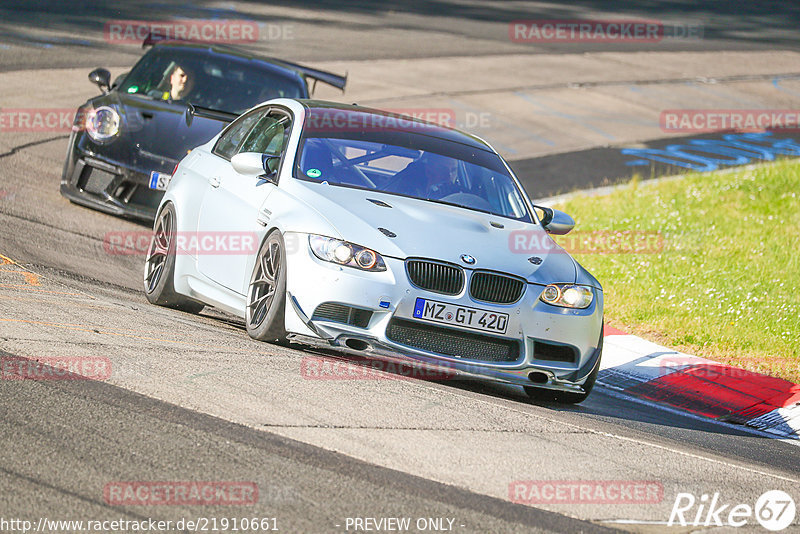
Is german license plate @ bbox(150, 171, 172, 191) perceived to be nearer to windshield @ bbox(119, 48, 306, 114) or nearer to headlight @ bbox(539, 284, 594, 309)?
windshield @ bbox(119, 48, 306, 114)

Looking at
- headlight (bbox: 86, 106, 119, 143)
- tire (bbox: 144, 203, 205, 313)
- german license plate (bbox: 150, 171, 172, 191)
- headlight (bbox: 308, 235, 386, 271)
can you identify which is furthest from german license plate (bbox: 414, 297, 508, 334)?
headlight (bbox: 86, 106, 119, 143)

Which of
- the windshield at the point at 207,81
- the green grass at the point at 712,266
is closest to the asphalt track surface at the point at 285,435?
the green grass at the point at 712,266

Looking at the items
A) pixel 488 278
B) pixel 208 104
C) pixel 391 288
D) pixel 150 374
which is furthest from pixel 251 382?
pixel 208 104

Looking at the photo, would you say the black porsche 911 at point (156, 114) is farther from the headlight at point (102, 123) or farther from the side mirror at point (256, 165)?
the side mirror at point (256, 165)

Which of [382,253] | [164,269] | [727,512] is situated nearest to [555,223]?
[382,253]

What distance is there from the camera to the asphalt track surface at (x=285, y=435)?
445 cm

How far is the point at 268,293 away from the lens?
689 cm

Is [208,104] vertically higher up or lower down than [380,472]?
higher up

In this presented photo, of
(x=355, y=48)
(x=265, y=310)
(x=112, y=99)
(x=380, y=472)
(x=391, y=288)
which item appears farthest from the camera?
(x=355, y=48)

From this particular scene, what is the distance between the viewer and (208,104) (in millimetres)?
11742

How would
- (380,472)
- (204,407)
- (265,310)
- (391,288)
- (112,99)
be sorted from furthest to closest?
1. (112,99)
2. (265,310)
3. (391,288)
4. (204,407)
5. (380,472)

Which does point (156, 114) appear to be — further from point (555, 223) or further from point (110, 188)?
point (555, 223)

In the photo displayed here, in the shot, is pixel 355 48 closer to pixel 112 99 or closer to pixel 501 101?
pixel 501 101

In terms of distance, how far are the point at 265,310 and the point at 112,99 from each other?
17.8ft
